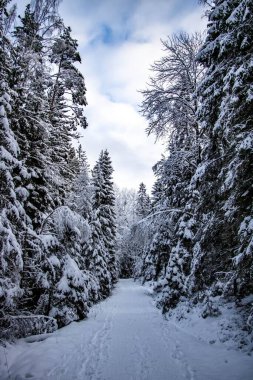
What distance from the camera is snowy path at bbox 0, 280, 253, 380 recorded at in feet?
20.1

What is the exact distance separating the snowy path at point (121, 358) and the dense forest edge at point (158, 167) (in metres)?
0.84

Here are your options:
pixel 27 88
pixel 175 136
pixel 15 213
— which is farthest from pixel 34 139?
pixel 175 136

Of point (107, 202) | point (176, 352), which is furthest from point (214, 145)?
point (107, 202)

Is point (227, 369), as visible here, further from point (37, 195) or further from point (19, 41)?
point (19, 41)

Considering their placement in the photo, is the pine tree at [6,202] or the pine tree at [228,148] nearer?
the pine tree at [228,148]

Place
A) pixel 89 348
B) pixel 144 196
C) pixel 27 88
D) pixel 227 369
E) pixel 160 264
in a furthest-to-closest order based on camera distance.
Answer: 1. pixel 144 196
2. pixel 160 264
3. pixel 27 88
4. pixel 89 348
5. pixel 227 369

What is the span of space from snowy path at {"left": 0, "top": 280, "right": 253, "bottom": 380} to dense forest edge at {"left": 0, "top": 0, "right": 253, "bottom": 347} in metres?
0.84

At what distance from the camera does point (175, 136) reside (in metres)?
12.3

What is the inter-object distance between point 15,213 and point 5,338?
356 centimetres

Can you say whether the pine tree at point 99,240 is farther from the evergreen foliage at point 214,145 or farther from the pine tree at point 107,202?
the evergreen foliage at point 214,145

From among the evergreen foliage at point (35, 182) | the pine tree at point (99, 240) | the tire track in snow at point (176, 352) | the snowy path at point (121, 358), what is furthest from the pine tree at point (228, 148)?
the pine tree at point (99, 240)

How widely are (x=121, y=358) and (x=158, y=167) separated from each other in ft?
26.0

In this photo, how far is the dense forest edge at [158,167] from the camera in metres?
6.97

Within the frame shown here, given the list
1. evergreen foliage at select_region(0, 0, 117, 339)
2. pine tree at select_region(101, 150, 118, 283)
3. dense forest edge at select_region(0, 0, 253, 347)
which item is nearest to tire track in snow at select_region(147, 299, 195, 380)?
dense forest edge at select_region(0, 0, 253, 347)
